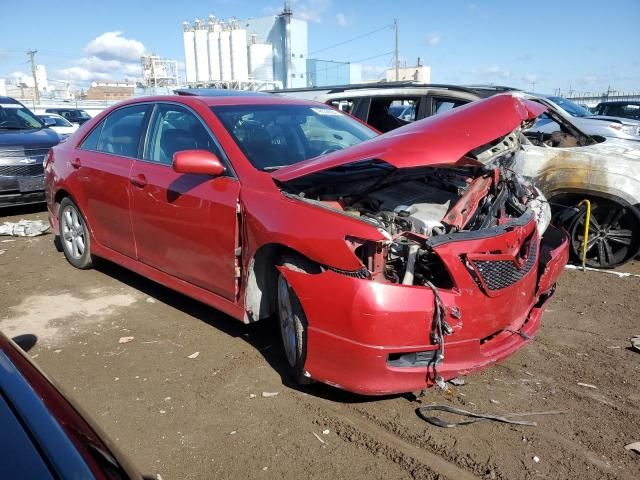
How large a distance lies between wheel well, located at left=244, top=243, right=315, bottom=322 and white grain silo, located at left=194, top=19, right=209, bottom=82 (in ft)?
136

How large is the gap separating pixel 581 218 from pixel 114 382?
15.4 feet

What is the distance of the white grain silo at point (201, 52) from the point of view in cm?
4153

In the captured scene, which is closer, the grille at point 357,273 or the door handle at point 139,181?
the grille at point 357,273

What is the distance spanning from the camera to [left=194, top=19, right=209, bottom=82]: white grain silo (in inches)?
1635

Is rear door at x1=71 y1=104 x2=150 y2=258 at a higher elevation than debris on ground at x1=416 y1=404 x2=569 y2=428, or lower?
higher

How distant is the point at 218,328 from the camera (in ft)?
13.4

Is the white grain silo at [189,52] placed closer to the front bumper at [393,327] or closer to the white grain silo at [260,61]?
the white grain silo at [260,61]

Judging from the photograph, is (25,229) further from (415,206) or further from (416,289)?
(416,289)

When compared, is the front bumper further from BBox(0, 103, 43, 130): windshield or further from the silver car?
BBox(0, 103, 43, 130): windshield

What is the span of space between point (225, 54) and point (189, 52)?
3751mm

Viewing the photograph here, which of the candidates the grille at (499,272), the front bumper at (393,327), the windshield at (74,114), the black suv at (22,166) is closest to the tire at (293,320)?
the front bumper at (393,327)

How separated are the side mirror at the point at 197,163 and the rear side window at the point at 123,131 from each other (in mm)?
1194

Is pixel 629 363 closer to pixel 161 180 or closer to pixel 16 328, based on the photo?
pixel 161 180

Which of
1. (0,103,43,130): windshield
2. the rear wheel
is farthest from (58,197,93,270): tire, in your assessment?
(0,103,43,130): windshield
